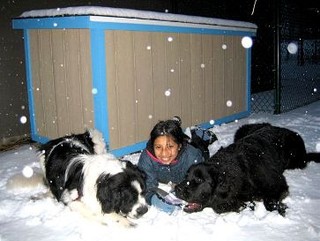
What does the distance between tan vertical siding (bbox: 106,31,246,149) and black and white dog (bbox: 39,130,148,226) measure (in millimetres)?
1214

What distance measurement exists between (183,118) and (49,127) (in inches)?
91.7

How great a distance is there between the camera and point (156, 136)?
3.79 meters

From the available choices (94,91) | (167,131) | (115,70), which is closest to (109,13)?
(115,70)

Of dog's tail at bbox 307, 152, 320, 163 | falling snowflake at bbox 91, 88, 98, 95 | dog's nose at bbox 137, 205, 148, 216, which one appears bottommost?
dog's tail at bbox 307, 152, 320, 163

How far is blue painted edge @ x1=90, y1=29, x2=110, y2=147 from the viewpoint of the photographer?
4711 mm

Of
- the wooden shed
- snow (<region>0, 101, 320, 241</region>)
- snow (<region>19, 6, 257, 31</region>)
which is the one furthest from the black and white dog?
snow (<region>19, 6, 257, 31</region>)

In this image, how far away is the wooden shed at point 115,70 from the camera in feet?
15.9

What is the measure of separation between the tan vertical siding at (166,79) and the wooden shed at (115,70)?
15mm

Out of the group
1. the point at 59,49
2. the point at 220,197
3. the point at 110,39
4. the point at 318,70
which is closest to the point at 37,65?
the point at 59,49

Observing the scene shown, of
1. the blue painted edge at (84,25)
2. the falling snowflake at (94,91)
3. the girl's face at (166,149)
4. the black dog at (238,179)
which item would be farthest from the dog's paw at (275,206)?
the blue painted edge at (84,25)

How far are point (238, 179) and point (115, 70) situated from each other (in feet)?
8.08

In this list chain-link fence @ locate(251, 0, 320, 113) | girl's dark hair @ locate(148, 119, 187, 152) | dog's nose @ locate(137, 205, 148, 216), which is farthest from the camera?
chain-link fence @ locate(251, 0, 320, 113)

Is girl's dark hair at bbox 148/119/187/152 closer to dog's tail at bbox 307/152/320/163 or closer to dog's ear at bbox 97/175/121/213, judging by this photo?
dog's ear at bbox 97/175/121/213

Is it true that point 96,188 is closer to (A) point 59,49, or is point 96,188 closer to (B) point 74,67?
(B) point 74,67
